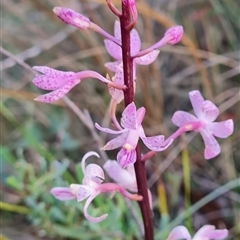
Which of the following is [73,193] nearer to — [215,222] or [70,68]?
[215,222]

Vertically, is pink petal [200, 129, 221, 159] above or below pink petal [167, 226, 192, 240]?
above

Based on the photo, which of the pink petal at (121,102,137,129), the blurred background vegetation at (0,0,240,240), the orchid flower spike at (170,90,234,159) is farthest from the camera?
the blurred background vegetation at (0,0,240,240)

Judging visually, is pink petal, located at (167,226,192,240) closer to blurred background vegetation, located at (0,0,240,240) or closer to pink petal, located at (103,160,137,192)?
pink petal, located at (103,160,137,192)

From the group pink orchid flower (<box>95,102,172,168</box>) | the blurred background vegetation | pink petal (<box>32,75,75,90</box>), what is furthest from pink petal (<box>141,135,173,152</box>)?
the blurred background vegetation

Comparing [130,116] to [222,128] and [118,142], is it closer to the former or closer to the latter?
[118,142]

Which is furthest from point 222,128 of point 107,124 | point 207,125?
point 107,124

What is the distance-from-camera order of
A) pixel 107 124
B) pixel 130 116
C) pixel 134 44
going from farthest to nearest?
pixel 107 124, pixel 134 44, pixel 130 116

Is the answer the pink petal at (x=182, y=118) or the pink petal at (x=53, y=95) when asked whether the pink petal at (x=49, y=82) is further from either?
the pink petal at (x=182, y=118)
